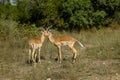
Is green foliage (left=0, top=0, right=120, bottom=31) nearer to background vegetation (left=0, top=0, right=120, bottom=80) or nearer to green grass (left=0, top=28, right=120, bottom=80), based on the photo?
background vegetation (left=0, top=0, right=120, bottom=80)

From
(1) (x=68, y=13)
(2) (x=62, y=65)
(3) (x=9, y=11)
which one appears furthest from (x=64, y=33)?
(2) (x=62, y=65)

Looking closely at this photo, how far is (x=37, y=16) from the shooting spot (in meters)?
28.3

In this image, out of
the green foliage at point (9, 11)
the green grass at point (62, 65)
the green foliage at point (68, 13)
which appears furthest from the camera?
the green foliage at point (9, 11)

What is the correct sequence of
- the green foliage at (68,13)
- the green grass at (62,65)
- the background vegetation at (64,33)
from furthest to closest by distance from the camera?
the green foliage at (68,13)
the background vegetation at (64,33)
the green grass at (62,65)

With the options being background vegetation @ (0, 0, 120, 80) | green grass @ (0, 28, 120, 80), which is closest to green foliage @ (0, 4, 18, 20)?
background vegetation @ (0, 0, 120, 80)

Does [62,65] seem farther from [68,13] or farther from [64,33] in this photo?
[68,13]

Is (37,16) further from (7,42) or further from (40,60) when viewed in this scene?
(40,60)

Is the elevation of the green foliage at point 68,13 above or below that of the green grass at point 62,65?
above

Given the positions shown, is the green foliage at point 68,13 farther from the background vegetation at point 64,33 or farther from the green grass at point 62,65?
the green grass at point 62,65

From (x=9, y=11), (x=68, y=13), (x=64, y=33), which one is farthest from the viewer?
(x=9, y=11)

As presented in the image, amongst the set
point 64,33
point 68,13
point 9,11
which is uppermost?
point 9,11

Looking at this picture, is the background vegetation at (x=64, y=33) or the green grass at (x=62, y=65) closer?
the green grass at (x=62, y=65)

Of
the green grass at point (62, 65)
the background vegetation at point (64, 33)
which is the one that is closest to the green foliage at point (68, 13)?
the background vegetation at point (64, 33)

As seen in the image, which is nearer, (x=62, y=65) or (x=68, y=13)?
(x=62, y=65)
